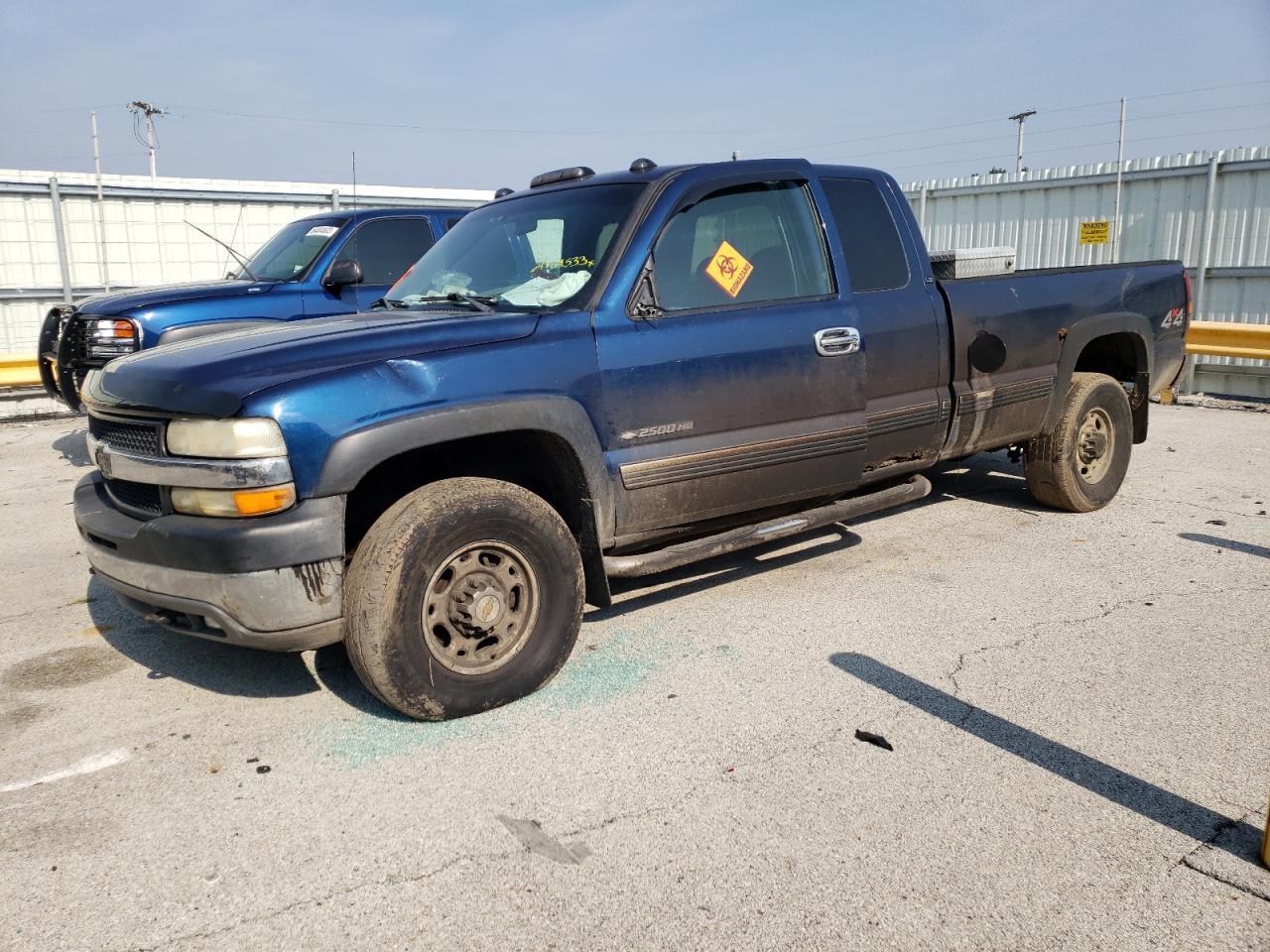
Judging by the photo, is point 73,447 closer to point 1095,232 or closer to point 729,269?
point 729,269

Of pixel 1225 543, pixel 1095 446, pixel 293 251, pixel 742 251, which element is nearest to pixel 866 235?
pixel 742 251

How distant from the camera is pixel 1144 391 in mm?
6039

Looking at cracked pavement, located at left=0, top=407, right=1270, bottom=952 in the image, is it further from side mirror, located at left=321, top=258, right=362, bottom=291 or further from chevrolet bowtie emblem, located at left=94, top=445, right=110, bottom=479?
side mirror, located at left=321, top=258, right=362, bottom=291

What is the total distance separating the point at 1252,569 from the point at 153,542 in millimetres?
5003

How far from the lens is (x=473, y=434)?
3.32m

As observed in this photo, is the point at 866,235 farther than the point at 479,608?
Yes

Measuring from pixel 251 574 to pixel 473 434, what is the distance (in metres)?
0.84

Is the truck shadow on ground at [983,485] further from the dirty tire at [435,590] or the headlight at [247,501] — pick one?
the headlight at [247,501]

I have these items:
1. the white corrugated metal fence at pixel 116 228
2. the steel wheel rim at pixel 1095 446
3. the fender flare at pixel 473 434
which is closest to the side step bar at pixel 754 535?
the fender flare at pixel 473 434

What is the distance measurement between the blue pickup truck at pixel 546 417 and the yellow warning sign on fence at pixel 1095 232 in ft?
30.4

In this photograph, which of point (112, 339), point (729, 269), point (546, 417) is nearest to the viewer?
point (546, 417)

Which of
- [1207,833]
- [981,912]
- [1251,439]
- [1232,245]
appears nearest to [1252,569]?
[1207,833]

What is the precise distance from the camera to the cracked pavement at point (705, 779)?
7.85 feet

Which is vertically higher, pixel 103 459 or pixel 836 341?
pixel 836 341
